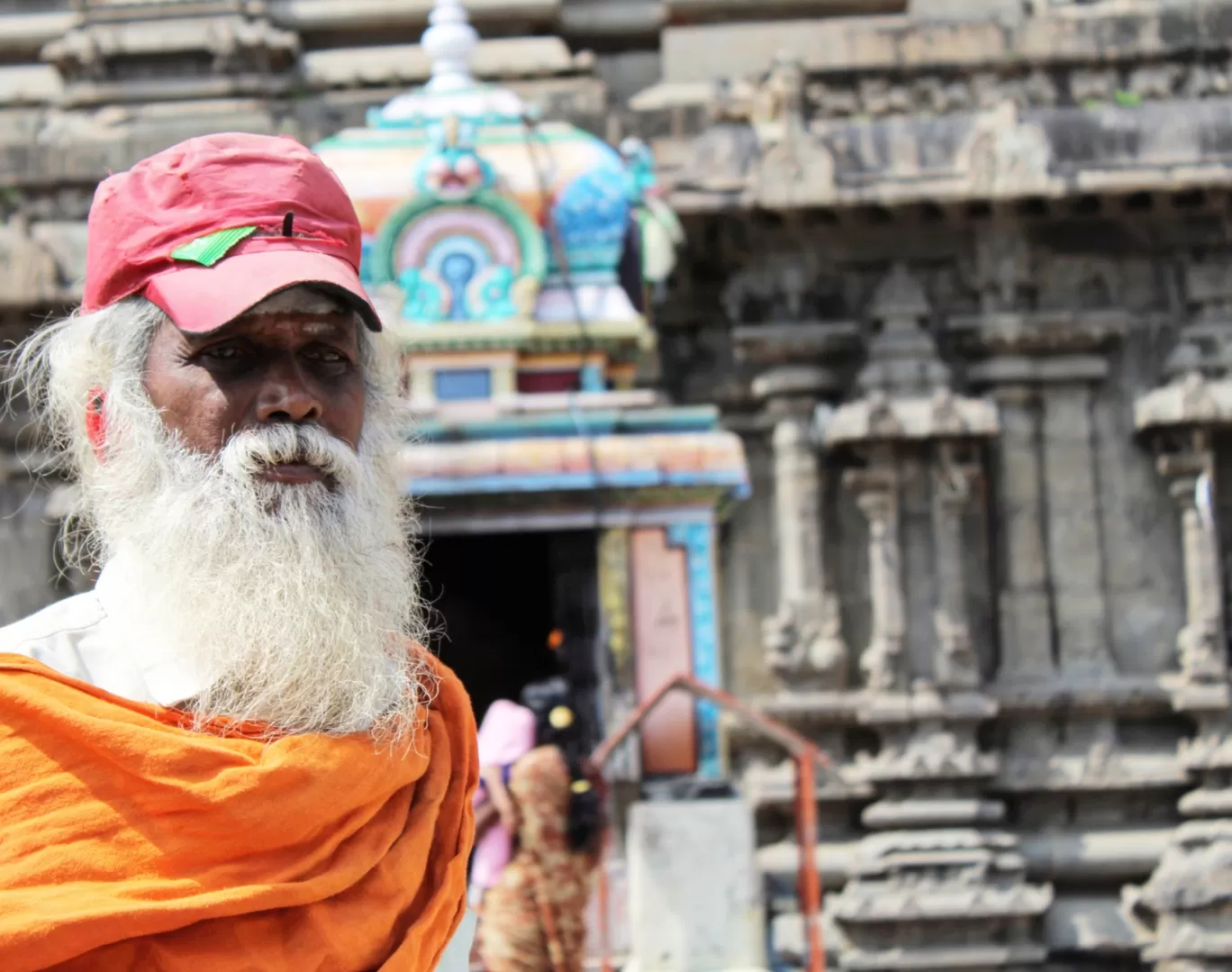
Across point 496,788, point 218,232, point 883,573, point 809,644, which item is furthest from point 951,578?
point 218,232

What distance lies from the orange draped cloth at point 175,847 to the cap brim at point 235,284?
38 cm

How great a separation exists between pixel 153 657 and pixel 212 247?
1.39ft

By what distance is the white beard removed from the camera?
1771 millimetres

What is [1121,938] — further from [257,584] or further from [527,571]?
[257,584]

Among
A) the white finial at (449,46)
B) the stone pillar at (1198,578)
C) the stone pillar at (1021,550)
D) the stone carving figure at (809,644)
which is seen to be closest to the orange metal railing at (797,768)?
the stone carving figure at (809,644)

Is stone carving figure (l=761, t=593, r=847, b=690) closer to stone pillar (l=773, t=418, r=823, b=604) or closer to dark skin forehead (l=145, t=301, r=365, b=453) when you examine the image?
stone pillar (l=773, t=418, r=823, b=604)

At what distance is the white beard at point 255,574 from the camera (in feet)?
5.81

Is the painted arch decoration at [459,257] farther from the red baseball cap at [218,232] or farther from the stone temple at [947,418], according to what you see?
the red baseball cap at [218,232]

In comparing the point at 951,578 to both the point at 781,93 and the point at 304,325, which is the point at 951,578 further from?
the point at 304,325

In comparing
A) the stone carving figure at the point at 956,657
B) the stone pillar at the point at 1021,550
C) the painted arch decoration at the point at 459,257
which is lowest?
the stone carving figure at the point at 956,657

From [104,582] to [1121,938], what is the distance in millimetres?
6553

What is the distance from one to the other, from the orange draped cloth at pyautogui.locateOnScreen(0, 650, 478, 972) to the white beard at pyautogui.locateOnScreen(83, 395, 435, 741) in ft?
0.32

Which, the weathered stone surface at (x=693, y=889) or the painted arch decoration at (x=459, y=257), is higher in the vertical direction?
the painted arch decoration at (x=459, y=257)

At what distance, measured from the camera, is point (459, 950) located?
6.26 ft
